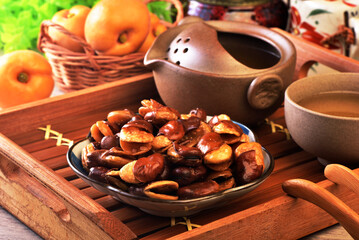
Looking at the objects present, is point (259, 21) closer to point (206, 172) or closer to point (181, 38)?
point (181, 38)

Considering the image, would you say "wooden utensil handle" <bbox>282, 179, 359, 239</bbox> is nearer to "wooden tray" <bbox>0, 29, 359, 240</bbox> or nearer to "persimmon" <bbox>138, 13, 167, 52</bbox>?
"wooden tray" <bbox>0, 29, 359, 240</bbox>

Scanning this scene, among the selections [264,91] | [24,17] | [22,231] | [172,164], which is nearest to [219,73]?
[264,91]

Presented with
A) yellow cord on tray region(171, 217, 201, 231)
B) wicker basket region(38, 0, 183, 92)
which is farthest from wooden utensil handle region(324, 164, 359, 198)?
wicker basket region(38, 0, 183, 92)

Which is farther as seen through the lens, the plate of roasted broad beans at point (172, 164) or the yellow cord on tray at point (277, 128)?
the yellow cord on tray at point (277, 128)

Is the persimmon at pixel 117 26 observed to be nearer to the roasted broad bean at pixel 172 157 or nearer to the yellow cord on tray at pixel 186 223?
the roasted broad bean at pixel 172 157

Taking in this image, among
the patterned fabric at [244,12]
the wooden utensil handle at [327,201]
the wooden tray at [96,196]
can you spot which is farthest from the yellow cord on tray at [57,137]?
the patterned fabric at [244,12]

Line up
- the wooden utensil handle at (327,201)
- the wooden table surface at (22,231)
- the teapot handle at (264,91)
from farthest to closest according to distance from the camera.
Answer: the teapot handle at (264,91), the wooden table surface at (22,231), the wooden utensil handle at (327,201)
